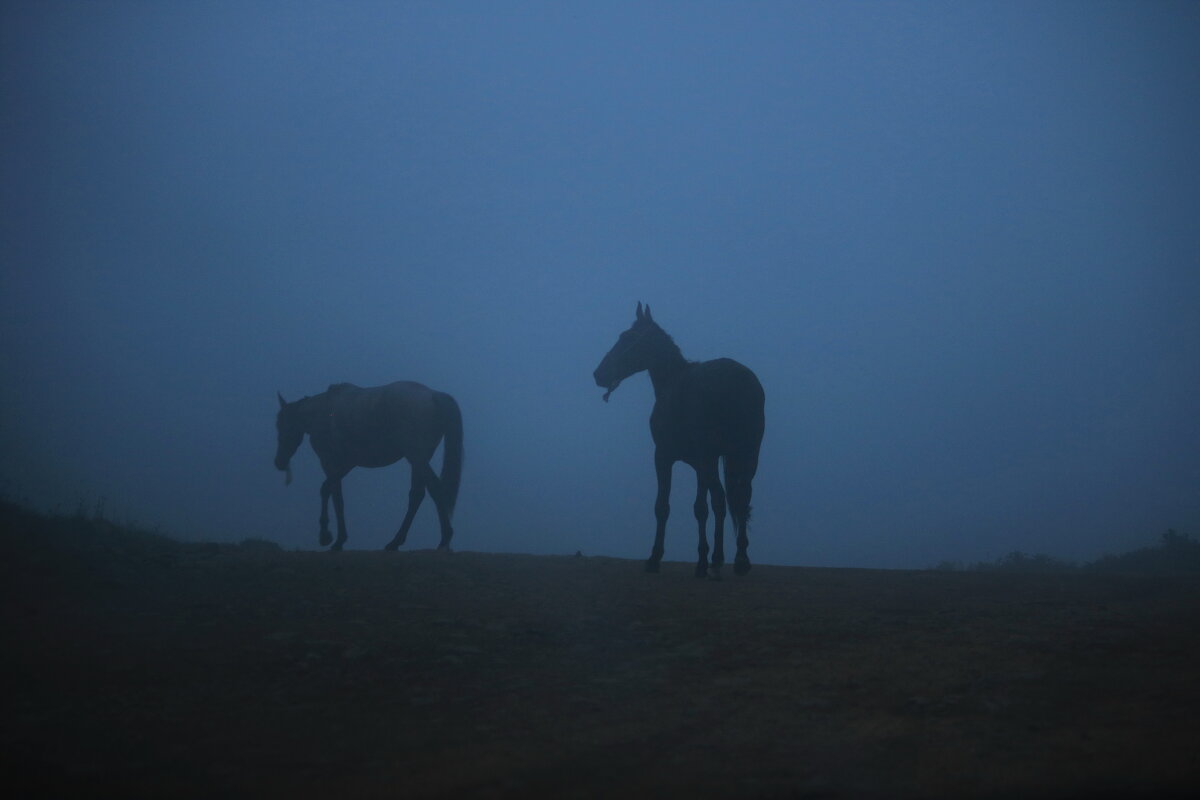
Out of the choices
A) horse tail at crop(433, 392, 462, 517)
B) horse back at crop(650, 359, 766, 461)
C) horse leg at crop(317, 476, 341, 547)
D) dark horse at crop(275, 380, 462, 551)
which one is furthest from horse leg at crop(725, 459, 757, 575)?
horse leg at crop(317, 476, 341, 547)

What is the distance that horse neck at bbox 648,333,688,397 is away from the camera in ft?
41.3

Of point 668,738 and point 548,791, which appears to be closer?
point 548,791

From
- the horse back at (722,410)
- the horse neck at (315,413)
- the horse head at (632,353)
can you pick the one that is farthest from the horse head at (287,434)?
the horse back at (722,410)

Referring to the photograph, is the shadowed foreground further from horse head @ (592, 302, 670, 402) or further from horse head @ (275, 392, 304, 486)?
horse head @ (275, 392, 304, 486)

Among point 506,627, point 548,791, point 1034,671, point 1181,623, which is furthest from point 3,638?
point 1181,623

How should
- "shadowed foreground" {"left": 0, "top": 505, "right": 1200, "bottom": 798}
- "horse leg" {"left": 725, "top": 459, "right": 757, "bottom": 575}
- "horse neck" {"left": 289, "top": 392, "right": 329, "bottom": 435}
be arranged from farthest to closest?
"horse neck" {"left": 289, "top": 392, "right": 329, "bottom": 435} → "horse leg" {"left": 725, "top": 459, "right": 757, "bottom": 575} → "shadowed foreground" {"left": 0, "top": 505, "right": 1200, "bottom": 798}

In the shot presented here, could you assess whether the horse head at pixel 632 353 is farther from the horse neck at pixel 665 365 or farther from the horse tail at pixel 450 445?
the horse tail at pixel 450 445

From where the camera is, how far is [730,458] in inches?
448

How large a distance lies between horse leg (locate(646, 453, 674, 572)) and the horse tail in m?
5.56

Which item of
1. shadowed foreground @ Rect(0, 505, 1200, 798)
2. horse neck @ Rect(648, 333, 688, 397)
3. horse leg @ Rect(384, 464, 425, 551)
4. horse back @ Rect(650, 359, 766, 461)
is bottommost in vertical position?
shadowed foreground @ Rect(0, 505, 1200, 798)

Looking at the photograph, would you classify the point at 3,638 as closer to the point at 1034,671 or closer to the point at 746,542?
the point at 1034,671

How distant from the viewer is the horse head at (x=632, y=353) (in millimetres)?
12719

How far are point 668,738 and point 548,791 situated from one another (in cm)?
99

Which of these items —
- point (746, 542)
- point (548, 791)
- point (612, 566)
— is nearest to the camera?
point (548, 791)
